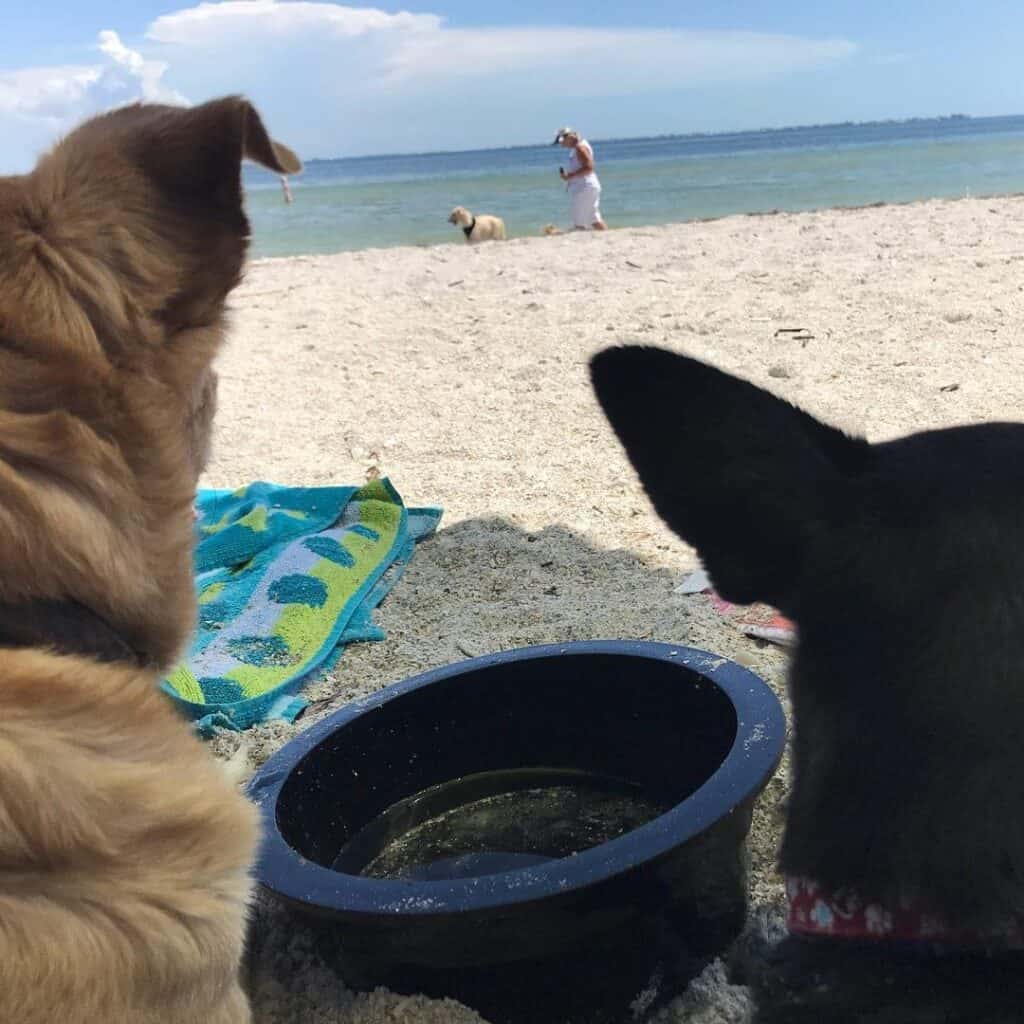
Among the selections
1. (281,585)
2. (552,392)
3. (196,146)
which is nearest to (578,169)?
(552,392)

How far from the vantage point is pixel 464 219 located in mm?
18062

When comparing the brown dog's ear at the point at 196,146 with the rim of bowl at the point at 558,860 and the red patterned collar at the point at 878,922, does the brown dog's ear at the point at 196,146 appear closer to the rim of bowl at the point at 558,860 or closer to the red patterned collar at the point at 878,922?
the rim of bowl at the point at 558,860

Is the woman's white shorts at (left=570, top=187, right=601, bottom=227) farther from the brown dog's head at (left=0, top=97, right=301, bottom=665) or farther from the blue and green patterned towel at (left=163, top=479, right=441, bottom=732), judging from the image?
the brown dog's head at (left=0, top=97, right=301, bottom=665)

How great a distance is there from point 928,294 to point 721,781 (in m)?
6.54

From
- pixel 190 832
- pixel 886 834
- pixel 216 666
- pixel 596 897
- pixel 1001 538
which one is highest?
pixel 1001 538

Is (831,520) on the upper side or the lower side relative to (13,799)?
upper

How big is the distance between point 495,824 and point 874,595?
5.77 feet

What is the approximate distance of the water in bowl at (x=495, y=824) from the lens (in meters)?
2.66

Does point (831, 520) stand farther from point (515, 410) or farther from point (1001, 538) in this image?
point (515, 410)

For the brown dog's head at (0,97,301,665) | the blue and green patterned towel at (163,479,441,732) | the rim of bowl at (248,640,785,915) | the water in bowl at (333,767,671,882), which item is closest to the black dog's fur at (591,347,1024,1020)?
the rim of bowl at (248,640,785,915)

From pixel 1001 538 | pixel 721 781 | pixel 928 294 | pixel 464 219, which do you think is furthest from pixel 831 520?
pixel 464 219

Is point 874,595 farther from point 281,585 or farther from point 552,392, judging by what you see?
point 552,392

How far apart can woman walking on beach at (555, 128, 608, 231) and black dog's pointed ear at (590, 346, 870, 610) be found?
15.3 m

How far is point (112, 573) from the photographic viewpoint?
1625 millimetres
